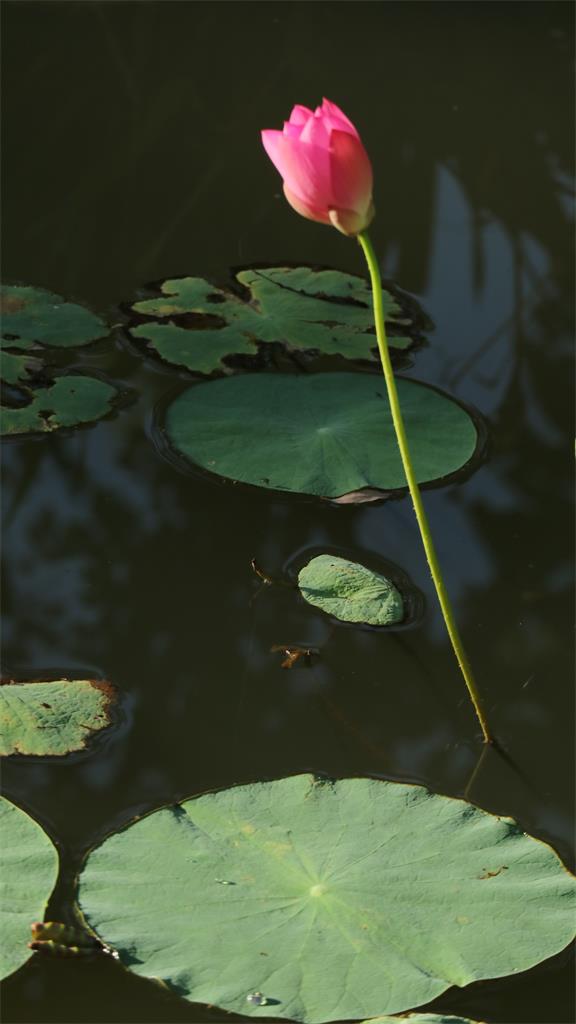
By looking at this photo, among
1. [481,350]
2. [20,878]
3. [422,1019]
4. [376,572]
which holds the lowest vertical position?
[481,350]

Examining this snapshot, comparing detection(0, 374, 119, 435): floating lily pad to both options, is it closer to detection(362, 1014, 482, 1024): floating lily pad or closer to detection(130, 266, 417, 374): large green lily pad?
detection(130, 266, 417, 374): large green lily pad

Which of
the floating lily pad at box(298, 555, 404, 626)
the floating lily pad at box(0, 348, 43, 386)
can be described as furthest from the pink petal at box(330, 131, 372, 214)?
the floating lily pad at box(0, 348, 43, 386)

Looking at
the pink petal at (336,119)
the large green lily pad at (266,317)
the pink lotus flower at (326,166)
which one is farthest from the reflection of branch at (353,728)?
the large green lily pad at (266,317)

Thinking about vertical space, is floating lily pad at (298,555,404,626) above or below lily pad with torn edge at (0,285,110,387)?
below

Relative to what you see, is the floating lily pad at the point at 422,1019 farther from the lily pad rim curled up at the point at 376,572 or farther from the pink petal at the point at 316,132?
the pink petal at the point at 316,132

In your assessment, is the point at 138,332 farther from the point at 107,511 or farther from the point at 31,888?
the point at 31,888

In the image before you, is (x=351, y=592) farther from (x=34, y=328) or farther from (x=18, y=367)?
(x=34, y=328)

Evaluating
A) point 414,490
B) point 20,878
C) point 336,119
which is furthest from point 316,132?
point 20,878
